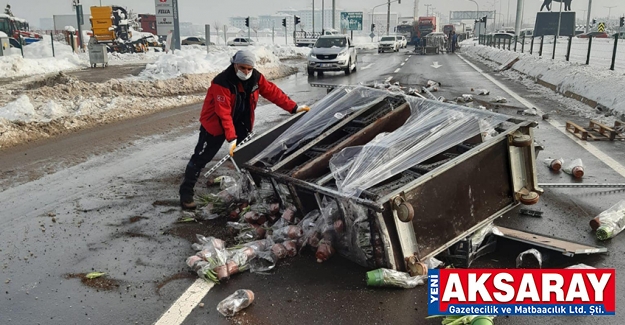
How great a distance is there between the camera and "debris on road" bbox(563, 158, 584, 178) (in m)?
6.24

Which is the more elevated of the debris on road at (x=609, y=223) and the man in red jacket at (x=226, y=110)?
the man in red jacket at (x=226, y=110)

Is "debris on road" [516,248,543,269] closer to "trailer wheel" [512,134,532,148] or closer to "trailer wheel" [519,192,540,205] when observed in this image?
"trailer wheel" [519,192,540,205]

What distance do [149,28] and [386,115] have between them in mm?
63057

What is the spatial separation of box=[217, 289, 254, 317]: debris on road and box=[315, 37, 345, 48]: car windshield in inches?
827

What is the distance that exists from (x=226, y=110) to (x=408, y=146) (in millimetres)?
1969

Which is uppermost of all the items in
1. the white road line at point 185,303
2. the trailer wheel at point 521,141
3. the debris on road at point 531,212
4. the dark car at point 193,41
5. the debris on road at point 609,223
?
the dark car at point 193,41

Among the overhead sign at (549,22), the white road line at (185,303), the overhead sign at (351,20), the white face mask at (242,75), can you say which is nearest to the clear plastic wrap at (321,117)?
the white face mask at (242,75)

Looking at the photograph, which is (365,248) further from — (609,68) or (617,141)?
(609,68)

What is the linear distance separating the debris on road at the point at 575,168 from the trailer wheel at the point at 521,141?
2326 mm

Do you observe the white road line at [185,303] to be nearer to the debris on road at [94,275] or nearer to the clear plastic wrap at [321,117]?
the debris on road at [94,275]

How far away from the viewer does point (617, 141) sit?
26.6ft

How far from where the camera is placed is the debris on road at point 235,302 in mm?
3410

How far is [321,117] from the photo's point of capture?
18.9 ft

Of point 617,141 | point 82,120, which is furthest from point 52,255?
point 617,141
